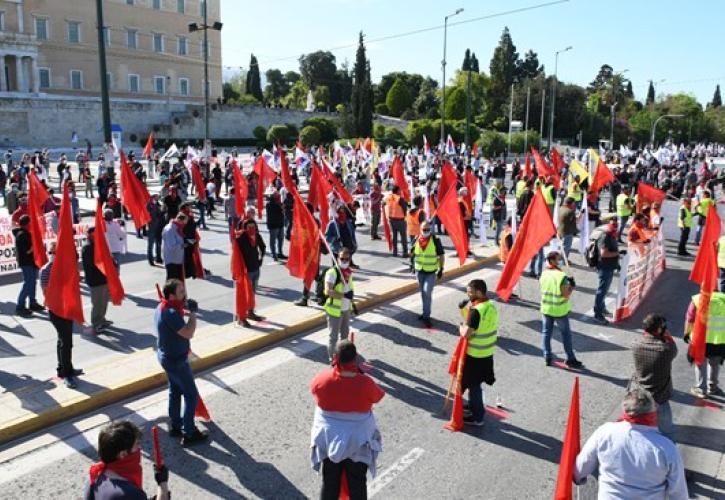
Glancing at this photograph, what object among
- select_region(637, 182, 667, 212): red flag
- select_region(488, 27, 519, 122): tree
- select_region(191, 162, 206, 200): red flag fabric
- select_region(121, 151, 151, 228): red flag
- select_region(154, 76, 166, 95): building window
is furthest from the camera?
select_region(488, 27, 519, 122): tree

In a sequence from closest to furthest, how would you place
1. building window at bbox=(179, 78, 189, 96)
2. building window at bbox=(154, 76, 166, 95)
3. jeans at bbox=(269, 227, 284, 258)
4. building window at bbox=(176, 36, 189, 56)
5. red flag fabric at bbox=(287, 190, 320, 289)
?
red flag fabric at bbox=(287, 190, 320, 289) → jeans at bbox=(269, 227, 284, 258) → building window at bbox=(154, 76, 166, 95) → building window at bbox=(176, 36, 189, 56) → building window at bbox=(179, 78, 189, 96)

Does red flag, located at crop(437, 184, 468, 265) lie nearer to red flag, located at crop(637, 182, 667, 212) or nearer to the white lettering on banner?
the white lettering on banner

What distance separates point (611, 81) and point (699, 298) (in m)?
108

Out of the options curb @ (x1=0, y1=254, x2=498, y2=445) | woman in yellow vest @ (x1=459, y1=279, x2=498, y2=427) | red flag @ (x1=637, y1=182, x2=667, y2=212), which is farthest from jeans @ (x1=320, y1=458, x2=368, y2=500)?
red flag @ (x1=637, y1=182, x2=667, y2=212)

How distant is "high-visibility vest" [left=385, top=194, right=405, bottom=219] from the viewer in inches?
649

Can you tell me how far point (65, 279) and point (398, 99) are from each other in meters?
81.6

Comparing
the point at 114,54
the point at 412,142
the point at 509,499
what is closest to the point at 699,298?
the point at 509,499

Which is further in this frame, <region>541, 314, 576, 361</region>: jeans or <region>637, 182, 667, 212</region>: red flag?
<region>637, 182, 667, 212</region>: red flag

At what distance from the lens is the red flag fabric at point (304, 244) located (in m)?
10.5

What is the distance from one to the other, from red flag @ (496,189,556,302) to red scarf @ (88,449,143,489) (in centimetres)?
668

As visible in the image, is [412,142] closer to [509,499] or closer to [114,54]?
[114,54]

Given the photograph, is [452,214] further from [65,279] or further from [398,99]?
[398,99]

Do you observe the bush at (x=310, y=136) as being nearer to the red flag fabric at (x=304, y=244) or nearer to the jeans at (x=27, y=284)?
the jeans at (x=27, y=284)

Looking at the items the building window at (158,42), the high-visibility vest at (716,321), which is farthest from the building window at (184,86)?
the high-visibility vest at (716,321)
